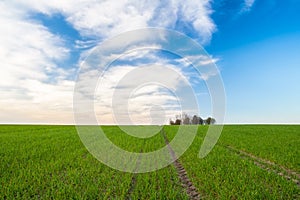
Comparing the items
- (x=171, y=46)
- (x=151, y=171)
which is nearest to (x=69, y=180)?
(x=151, y=171)

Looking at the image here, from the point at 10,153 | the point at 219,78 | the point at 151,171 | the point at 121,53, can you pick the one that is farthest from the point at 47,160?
the point at 219,78


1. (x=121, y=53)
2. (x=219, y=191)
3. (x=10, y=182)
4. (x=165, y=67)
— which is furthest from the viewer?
(x=165, y=67)

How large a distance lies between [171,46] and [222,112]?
13.6 ft

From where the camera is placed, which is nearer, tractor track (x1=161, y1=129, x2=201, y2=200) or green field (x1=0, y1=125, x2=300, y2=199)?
green field (x1=0, y1=125, x2=300, y2=199)

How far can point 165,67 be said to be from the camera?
14469 millimetres

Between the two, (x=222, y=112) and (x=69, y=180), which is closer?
(x=69, y=180)

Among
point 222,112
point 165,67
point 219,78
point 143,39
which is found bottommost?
point 222,112

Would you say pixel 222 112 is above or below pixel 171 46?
below

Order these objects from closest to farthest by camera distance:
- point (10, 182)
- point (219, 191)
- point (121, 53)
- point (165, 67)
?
1. point (219, 191)
2. point (10, 182)
3. point (121, 53)
4. point (165, 67)

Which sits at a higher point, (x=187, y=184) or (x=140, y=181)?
(x=140, y=181)

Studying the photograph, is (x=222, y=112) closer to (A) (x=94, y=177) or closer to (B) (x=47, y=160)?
(A) (x=94, y=177)

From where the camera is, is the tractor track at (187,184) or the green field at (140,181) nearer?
the green field at (140,181)

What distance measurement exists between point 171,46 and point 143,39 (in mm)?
1461

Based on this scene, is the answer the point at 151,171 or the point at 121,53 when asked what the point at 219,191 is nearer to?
the point at 151,171
